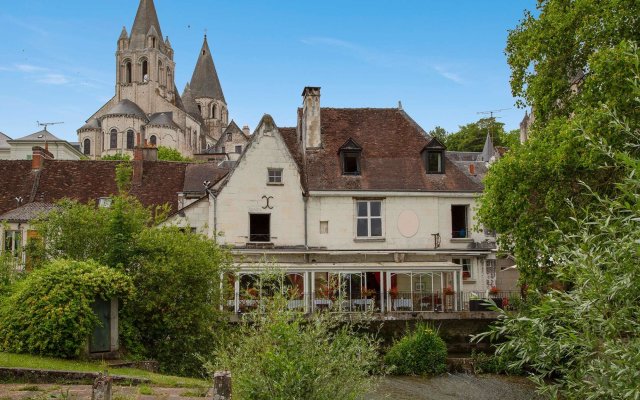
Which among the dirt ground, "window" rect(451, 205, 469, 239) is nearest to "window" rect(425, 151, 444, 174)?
"window" rect(451, 205, 469, 239)

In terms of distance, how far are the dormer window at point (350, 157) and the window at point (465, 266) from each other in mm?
6176

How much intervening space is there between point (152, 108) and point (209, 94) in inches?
1109

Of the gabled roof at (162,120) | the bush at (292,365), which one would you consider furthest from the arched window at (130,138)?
the bush at (292,365)

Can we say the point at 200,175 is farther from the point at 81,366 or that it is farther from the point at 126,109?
the point at 126,109

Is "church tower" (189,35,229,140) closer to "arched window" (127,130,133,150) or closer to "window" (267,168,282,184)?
"arched window" (127,130,133,150)

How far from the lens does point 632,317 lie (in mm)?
10031

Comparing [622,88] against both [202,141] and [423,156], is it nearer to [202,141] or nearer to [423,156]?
[423,156]

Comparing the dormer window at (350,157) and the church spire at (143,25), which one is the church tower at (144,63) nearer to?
the church spire at (143,25)

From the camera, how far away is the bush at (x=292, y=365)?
10.9 m

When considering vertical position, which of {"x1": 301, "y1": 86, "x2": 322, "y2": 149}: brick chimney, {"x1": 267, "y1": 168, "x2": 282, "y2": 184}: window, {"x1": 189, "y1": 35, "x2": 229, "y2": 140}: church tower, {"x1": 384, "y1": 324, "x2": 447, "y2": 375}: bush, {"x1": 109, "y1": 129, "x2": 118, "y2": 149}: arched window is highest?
{"x1": 189, "y1": 35, "x2": 229, "y2": 140}: church tower

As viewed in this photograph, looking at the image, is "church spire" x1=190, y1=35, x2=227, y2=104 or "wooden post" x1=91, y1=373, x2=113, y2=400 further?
"church spire" x1=190, y1=35, x2=227, y2=104

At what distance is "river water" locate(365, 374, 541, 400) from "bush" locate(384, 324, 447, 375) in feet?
1.97

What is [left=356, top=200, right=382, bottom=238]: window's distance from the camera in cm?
3362

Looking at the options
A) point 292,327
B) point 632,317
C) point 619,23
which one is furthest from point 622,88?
point 292,327
